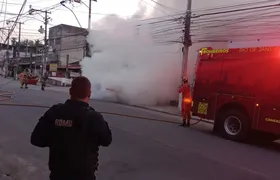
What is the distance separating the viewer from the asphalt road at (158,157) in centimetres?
Answer: 682

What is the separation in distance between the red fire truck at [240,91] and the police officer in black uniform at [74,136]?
837 cm

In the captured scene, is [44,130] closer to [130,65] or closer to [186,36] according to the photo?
[186,36]

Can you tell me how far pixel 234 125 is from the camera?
1176 cm

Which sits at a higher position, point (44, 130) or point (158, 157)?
point (44, 130)

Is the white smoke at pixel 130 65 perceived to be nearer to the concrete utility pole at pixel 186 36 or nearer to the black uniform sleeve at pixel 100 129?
the concrete utility pole at pixel 186 36

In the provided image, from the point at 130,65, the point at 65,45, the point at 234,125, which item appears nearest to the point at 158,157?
the point at 234,125

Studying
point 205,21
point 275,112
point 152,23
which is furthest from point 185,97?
point 152,23

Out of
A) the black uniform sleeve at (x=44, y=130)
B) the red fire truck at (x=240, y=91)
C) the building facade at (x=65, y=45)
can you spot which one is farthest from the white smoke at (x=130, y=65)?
the building facade at (x=65, y=45)

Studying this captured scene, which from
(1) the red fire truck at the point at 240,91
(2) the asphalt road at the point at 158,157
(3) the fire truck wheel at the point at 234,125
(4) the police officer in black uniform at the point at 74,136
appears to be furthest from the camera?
(3) the fire truck wheel at the point at 234,125

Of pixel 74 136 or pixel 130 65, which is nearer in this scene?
pixel 74 136

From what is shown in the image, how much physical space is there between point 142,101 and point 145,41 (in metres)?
3.93

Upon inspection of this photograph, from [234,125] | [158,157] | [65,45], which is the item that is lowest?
[158,157]

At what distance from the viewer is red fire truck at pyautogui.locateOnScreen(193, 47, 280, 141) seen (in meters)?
10.6

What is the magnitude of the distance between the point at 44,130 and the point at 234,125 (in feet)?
30.9
